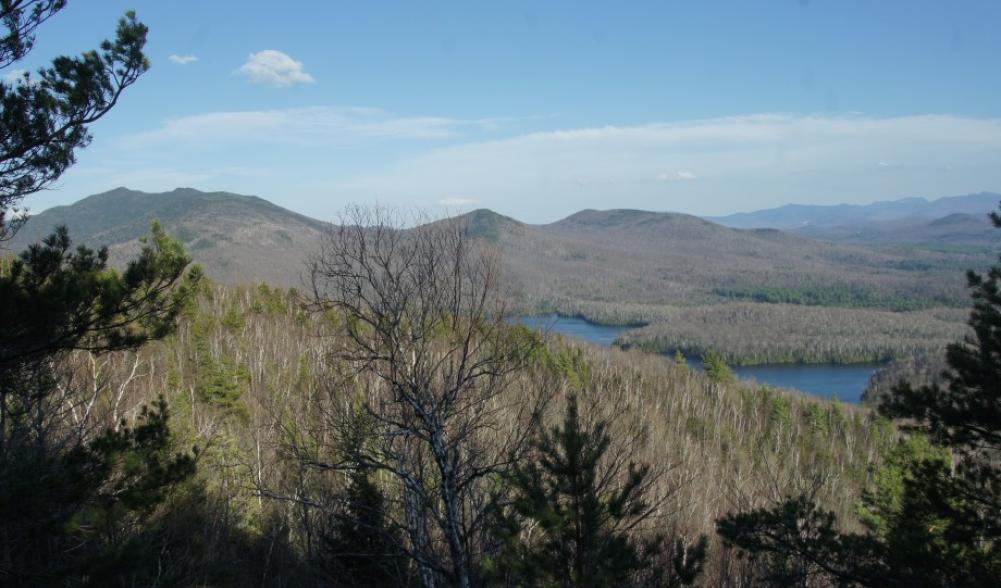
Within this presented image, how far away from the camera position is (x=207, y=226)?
3974 inches

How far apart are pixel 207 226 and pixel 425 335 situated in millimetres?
103475

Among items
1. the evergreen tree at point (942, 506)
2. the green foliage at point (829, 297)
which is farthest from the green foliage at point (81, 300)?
the green foliage at point (829, 297)

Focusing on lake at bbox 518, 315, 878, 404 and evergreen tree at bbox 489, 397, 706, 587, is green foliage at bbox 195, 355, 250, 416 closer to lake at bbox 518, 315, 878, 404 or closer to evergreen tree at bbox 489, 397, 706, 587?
evergreen tree at bbox 489, 397, 706, 587

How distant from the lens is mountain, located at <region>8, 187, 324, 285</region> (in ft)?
216

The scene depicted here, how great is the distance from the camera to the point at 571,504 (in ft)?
21.0

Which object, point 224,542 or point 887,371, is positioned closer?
point 224,542

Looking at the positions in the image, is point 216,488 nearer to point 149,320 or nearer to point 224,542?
point 224,542

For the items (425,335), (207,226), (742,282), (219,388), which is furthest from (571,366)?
(742,282)

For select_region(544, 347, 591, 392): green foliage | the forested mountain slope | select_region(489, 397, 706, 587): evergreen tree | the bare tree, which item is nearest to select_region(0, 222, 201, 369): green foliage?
the forested mountain slope

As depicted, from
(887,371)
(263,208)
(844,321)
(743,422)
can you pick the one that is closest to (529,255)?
(263,208)

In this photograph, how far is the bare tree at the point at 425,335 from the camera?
7.87m

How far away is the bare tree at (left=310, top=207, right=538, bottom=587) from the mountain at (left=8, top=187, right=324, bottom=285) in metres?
44.1

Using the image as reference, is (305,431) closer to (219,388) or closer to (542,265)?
(219,388)

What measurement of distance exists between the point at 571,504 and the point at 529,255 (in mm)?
186266
